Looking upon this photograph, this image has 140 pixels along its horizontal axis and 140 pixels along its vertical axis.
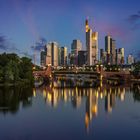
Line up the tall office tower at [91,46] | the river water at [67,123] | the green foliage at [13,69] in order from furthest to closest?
the tall office tower at [91,46], the green foliage at [13,69], the river water at [67,123]

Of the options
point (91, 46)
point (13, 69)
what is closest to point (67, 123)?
point (13, 69)

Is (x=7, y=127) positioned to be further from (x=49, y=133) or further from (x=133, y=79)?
(x=133, y=79)

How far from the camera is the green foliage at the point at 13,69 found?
160 ft

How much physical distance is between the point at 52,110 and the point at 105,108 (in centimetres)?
444

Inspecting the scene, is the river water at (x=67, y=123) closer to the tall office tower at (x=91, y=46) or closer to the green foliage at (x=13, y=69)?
the green foliage at (x=13, y=69)

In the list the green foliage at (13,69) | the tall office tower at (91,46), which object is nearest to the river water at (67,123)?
the green foliage at (13,69)

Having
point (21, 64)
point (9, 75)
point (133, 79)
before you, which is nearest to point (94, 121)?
point (9, 75)

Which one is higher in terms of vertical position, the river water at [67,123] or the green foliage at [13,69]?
the green foliage at [13,69]

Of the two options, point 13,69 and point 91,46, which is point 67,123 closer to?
point 13,69

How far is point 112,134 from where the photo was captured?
17.7 meters

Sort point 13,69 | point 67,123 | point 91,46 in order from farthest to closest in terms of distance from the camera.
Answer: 1. point 91,46
2. point 13,69
3. point 67,123

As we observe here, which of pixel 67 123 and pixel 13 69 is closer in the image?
pixel 67 123

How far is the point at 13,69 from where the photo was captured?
50.1 m

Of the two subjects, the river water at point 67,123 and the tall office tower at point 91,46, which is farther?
the tall office tower at point 91,46
